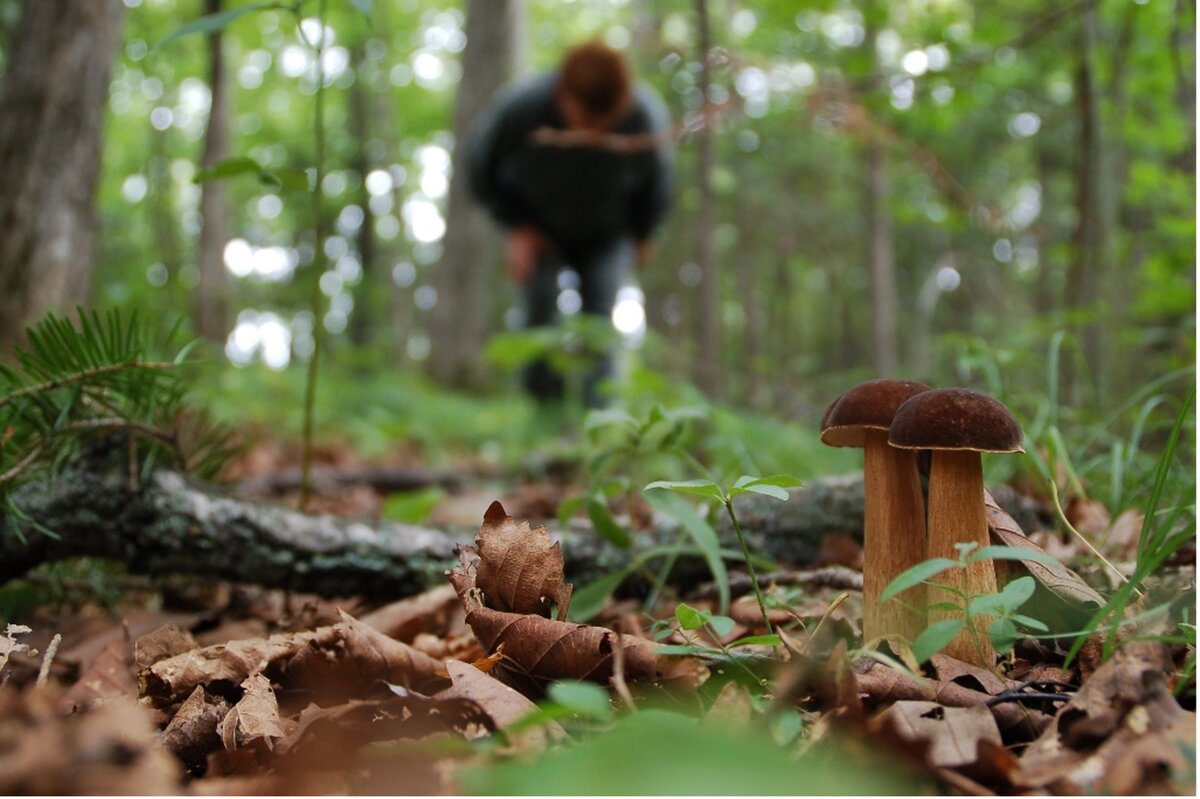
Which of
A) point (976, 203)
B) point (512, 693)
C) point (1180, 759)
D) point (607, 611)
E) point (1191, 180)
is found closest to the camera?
point (1180, 759)

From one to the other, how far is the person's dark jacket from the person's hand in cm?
9

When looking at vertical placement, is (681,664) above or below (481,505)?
above

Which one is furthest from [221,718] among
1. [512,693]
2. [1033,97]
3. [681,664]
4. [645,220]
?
[1033,97]

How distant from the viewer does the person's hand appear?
6.81 m

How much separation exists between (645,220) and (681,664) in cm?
604

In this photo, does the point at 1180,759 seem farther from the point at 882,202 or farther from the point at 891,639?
the point at 882,202

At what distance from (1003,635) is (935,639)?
0.62ft

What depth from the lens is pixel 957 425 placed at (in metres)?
1.26

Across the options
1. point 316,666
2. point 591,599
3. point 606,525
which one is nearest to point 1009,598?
point 591,599

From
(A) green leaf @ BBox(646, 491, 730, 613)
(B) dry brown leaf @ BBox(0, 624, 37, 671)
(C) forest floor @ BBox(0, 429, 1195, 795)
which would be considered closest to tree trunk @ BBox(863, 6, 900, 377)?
(A) green leaf @ BBox(646, 491, 730, 613)

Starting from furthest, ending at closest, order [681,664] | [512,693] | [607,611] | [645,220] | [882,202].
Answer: [882,202], [645,220], [607,611], [681,664], [512,693]

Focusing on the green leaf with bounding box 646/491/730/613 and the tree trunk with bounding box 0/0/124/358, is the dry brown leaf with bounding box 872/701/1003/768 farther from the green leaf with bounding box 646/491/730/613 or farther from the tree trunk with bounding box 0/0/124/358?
the tree trunk with bounding box 0/0/124/358

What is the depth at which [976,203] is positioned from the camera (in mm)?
3881

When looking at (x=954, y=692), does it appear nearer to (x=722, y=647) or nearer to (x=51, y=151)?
(x=722, y=647)
